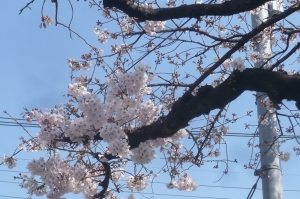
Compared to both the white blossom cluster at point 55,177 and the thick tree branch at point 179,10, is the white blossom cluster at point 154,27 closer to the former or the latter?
the thick tree branch at point 179,10

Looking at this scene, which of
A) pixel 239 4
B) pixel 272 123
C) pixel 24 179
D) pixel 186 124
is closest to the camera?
pixel 239 4

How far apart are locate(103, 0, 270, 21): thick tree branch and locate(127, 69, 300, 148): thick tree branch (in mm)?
539

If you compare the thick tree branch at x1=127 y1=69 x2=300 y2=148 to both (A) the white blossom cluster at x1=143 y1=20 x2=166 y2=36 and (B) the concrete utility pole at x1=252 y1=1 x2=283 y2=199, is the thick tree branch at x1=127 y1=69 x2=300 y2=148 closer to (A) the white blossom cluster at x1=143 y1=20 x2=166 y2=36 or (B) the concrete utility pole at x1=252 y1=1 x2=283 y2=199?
(B) the concrete utility pole at x1=252 y1=1 x2=283 y2=199

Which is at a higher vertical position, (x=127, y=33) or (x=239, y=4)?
(x=127, y=33)

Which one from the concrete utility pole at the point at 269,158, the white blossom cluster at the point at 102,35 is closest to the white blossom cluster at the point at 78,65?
the white blossom cluster at the point at 102,35

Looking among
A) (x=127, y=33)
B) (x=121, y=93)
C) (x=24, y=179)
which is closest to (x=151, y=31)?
(x=127, y=33)

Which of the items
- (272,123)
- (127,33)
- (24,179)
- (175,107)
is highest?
(127,33)

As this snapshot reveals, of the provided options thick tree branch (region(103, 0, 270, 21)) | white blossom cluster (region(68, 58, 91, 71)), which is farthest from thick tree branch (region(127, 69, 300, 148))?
white blossom cluster (region(68, 58, 91, 71))

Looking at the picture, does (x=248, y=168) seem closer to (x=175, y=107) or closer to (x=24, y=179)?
(x=175, y=107)

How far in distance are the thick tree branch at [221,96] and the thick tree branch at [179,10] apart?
539mm

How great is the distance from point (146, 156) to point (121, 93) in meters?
0.63

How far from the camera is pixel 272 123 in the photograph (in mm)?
5500

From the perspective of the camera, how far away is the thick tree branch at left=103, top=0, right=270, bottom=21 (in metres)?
4.07

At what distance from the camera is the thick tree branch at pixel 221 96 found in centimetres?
394
